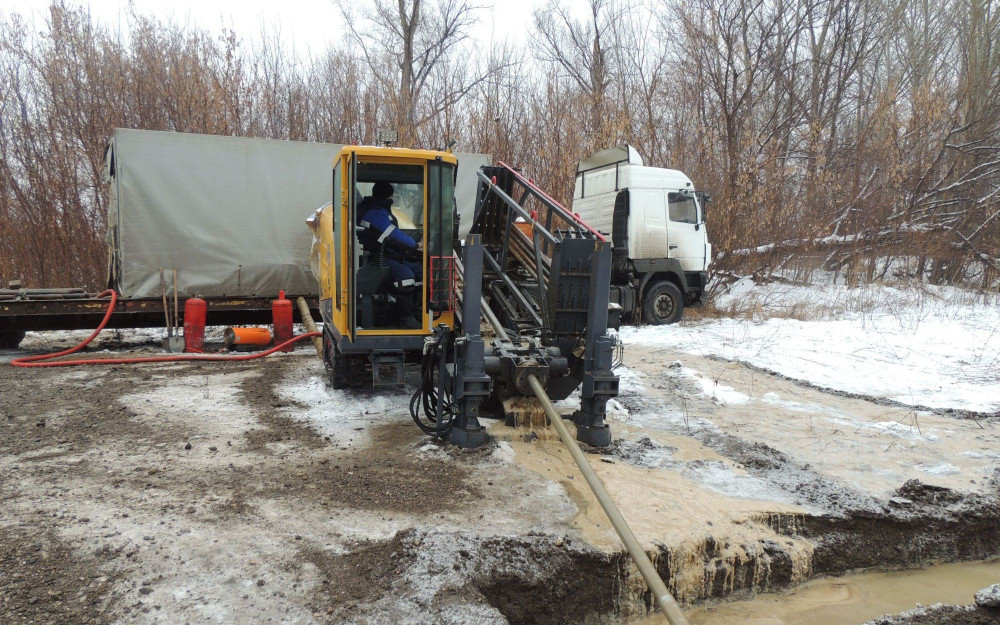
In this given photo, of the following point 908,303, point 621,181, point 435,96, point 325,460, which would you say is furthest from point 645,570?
point 435,96

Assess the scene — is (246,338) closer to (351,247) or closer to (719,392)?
(351,247)

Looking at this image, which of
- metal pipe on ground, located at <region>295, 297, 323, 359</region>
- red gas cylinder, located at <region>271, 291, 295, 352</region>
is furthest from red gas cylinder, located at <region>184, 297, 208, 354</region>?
metal pipe on ground, located at <region>295, 297, 323, 359</region>

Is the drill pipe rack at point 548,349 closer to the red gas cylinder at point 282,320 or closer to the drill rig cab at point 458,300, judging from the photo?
the drill rig cab at point 458,300

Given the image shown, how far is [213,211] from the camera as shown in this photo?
29.7 feet

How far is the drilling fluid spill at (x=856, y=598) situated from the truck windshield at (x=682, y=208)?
8.44 m

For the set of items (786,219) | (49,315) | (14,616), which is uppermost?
(786,219)

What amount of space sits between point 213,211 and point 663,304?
25.7 ft

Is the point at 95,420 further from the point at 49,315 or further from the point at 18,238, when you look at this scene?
the point at 18,238

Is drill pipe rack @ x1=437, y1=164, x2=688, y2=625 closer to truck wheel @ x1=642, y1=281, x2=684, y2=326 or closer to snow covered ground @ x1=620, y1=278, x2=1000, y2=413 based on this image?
snow covered ground @ x1=620, y1=278, x2=1000, y2=413

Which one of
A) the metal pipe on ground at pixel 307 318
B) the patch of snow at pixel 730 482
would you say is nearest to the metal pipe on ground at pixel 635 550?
the patch of snow at pixel 730 482

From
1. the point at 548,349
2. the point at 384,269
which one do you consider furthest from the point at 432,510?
the point at 384,269

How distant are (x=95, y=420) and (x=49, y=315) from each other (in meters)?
4.07

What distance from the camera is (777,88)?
1655cm

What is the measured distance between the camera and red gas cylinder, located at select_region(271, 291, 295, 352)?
8836 millimetres
